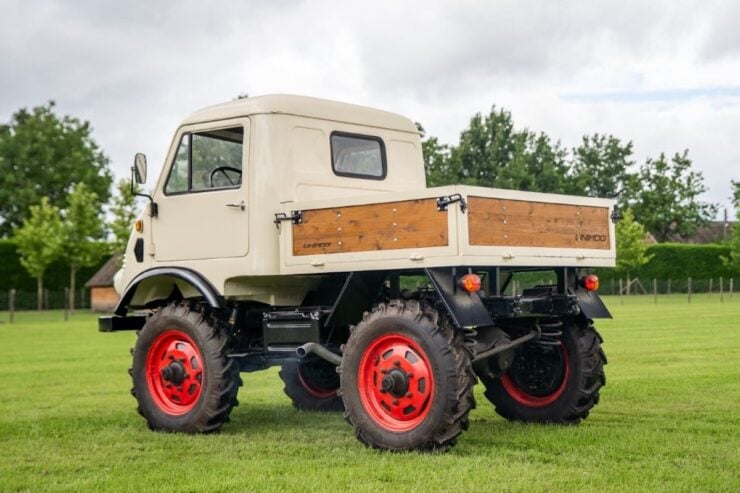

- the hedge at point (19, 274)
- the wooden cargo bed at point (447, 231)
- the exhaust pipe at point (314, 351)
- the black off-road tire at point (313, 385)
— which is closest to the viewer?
the wooden cargo bed at point (447, 231)

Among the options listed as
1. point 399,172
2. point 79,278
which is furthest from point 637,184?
point 399,172

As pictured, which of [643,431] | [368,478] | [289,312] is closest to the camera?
[368,478]

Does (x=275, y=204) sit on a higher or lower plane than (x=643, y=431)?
higher

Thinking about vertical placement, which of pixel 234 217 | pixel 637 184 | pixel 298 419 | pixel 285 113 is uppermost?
pixel 637 184

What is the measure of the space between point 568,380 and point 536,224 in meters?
1.65

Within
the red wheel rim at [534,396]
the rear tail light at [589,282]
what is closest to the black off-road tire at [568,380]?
the red wheel rim at [534,396]

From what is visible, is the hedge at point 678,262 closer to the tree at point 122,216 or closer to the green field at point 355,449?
the tree at point 122,216

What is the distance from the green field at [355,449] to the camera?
265 inches

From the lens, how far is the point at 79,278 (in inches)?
2206

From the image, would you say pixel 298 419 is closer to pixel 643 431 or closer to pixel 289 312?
pixel 289 312

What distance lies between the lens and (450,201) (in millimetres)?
7695

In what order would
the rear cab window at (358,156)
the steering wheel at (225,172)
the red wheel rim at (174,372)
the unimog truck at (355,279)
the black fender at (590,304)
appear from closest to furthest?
1. the unimog truck at (355,279)
2. the black fender at (590,304)
3. the steering wheel at (225,172)
4. the red wheel rim at (174,372)
5. the rear cab window at (358,156)

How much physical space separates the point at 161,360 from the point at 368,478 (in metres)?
3.62

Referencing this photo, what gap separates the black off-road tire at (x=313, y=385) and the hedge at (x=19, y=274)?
45139mm
